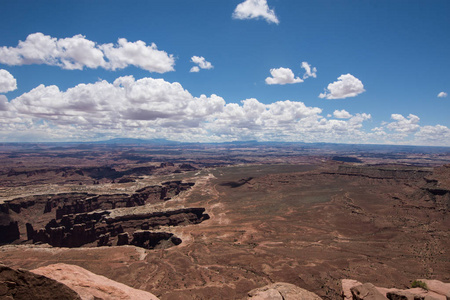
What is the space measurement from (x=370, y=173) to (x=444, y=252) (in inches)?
3759

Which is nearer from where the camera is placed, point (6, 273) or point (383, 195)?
point (6, 273)

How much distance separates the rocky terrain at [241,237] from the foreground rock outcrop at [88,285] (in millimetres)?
7872

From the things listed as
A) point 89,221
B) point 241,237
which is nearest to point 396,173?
point 241,237

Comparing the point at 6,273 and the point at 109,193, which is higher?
the point at 6,273

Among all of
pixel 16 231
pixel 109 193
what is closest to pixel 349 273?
pixel 16 231

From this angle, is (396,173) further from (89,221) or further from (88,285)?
(88,285)

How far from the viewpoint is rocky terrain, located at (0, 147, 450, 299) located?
35562mm

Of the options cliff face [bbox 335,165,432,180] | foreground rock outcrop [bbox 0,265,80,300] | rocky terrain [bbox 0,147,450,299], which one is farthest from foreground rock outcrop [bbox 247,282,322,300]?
cliff face [bbox 335,165,432,180]

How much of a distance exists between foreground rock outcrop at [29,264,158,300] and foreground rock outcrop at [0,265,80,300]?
2349 mm

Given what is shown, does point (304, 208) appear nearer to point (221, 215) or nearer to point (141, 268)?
point (221, 215)

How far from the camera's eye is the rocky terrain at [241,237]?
117ft

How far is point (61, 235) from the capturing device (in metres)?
54.9

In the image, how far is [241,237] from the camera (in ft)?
179

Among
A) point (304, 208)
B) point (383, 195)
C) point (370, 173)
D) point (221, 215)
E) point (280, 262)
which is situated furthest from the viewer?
point (370, 173)
